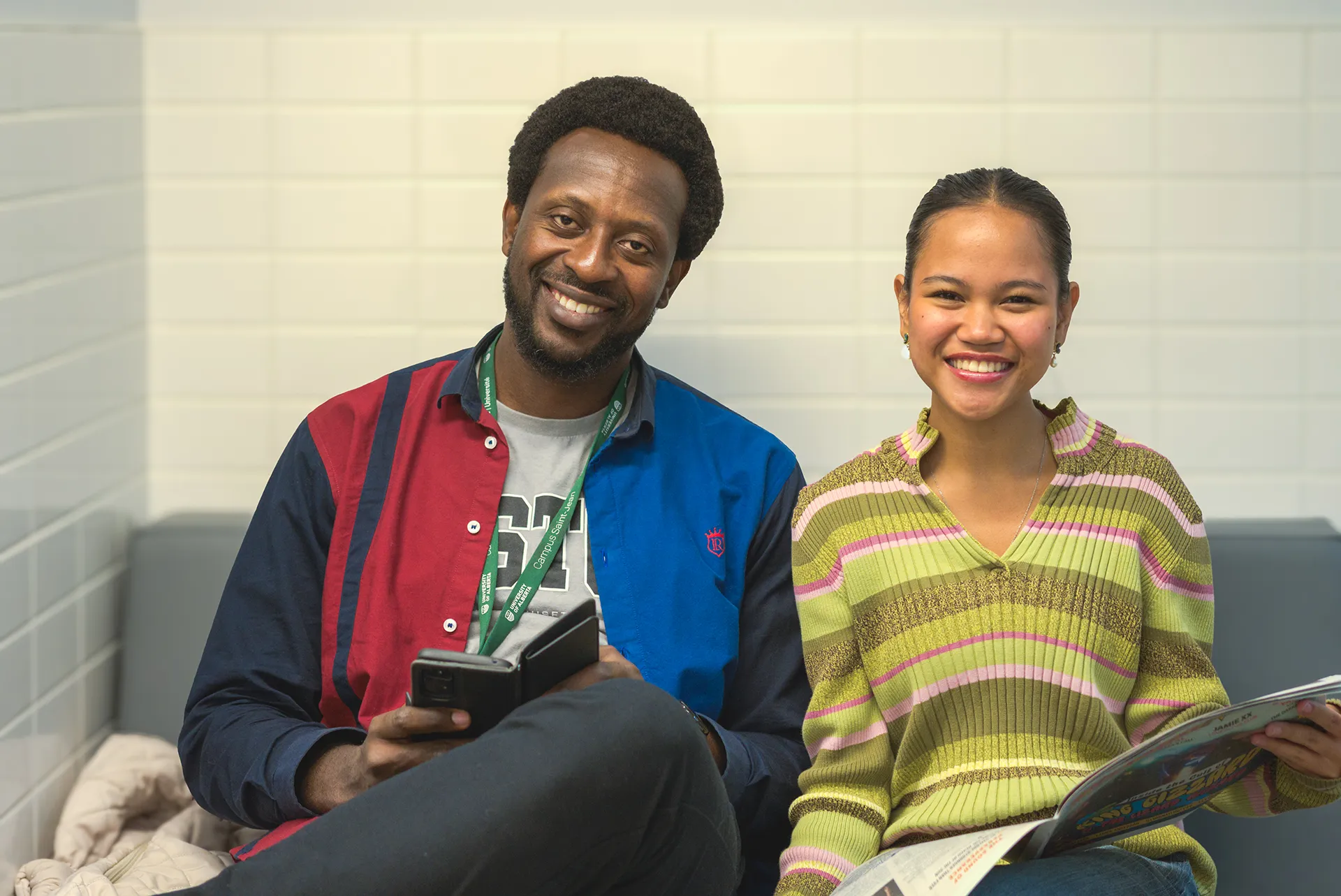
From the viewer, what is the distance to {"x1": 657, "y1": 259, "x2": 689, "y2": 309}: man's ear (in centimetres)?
206

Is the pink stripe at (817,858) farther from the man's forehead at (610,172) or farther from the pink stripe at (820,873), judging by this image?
the man's forehead at (610,172)

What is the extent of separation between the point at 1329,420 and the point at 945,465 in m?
1.04

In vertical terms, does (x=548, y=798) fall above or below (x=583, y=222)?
below

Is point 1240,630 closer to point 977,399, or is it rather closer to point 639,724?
point 977,399

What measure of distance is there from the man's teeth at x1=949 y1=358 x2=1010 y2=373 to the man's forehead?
1.68 ft

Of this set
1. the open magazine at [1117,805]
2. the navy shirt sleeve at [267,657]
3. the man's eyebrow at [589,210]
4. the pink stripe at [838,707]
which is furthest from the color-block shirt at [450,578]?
the open magazine at [1117,805]

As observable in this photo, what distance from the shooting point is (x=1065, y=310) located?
172 centimetres

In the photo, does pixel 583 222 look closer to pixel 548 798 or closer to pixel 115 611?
pixel 548 798

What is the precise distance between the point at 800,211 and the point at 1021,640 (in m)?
1.02

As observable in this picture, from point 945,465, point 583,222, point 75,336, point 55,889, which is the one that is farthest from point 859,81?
point 55,889

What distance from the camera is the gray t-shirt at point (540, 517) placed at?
190 cm

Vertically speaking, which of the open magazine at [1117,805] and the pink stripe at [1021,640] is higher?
the pink stripe at [1021,640]

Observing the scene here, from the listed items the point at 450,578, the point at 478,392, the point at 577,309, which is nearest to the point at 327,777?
the point at 450,578

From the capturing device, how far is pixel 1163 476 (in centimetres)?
174
